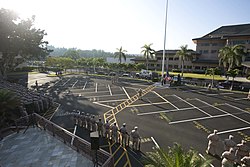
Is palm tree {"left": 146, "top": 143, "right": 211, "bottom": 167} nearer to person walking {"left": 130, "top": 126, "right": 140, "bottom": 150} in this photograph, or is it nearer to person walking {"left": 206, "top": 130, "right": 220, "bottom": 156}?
person walking {"left": 130, "top": 126, "right": 140, "bottom": 150}

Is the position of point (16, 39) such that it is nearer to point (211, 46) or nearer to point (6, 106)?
point (6, 106)

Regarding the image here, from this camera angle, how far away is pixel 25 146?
10094mm

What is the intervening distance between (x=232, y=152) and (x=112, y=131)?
7005 mm

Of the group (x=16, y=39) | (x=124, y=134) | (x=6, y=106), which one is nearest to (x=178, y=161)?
(x=124, y=134)

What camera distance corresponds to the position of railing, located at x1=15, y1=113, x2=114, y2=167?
7437 mm

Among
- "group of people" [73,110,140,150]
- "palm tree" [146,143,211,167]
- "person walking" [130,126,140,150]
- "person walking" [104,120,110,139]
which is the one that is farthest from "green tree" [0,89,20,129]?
"palm tree" [146,143,211,167]

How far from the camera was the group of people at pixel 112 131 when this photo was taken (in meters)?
10.6

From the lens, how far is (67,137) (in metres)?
10.0

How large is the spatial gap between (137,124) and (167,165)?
329 inches

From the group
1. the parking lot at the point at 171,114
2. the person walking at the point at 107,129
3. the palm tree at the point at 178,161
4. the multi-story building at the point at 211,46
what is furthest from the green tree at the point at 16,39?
the multi-story building at the point at 211,46

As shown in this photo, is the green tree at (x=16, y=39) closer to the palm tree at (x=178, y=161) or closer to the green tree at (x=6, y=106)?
the green tree at (x=6, y=106)

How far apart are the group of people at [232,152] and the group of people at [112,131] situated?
15.0 ft

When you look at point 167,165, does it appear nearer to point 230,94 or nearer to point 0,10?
point 230,94

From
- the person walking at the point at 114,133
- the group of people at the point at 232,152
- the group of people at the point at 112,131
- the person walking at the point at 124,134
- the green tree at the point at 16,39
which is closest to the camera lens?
the group of people at the point at 232,152
